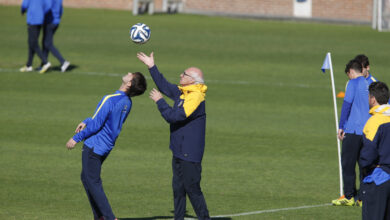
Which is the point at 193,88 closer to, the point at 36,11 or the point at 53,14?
the point at 36,11

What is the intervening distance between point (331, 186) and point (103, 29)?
18.5m

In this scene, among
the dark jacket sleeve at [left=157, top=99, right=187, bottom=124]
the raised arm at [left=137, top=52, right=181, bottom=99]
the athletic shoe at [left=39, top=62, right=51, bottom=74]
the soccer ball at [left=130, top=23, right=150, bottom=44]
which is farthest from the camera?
the athletic shoe at [left=39, top=62, right=51, bottom=74]

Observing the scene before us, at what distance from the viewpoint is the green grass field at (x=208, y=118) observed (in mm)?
11133

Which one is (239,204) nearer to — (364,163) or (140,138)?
(364,163)

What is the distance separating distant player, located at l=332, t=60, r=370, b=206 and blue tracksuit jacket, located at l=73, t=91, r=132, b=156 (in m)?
3.63

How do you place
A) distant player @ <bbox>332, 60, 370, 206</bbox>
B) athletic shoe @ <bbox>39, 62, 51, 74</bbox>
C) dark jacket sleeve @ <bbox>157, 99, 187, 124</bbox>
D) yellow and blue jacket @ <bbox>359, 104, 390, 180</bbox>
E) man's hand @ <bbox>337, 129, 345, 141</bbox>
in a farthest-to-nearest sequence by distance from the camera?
athletic shoe @ <bbox>39, 62, 51, 74</bbox> → man's hand @ <bbox>337, 129, 345, 141</bbox> → distant player @ <bbox>332, 60, 370, 206</bbox> → dark jacket sleeve @ <bbox>157, 99, 187, 124</bbox> → yellow and blue jacket @ <bbox>359, 104, 390, 180</bbox>

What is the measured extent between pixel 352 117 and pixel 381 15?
21.1 meters

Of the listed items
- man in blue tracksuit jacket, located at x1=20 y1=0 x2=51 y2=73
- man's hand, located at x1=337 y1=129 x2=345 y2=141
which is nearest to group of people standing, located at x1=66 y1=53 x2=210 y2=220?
man's hand, located at x1=337 y1=129 x2=345 y2=141

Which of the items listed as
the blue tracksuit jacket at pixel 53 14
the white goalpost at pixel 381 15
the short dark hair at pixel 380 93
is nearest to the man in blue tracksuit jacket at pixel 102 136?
the short dark hair at pixel 380 93

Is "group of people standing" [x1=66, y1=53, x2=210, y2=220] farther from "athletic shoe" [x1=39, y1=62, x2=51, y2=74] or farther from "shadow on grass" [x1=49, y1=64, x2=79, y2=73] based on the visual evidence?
"shadow on grass" [x1=49, y1=64, x2=79, y2=73]

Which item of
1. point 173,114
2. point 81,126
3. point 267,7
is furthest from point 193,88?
point 267,7

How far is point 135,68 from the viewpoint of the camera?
22234 millimetres

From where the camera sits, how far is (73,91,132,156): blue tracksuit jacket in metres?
8.73

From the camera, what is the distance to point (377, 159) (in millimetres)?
7723
